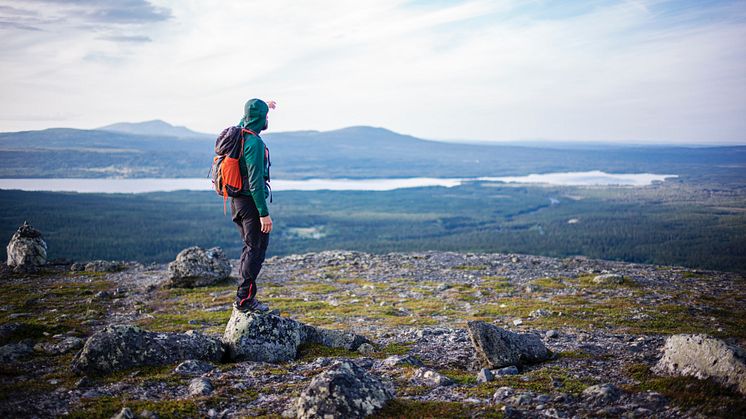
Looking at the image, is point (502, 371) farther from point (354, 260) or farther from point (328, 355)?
point (354, 260)

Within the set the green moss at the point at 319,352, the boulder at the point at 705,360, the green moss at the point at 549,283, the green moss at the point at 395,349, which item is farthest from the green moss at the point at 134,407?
the green moss at the point at 549,283

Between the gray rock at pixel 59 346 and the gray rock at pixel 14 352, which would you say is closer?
the gray rock at pixel 14 352

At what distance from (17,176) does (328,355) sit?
225 metres

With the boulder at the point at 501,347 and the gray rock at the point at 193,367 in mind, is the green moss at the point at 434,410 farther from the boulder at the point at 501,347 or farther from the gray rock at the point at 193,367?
the gray rock at the point at 193,367

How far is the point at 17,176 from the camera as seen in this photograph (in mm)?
→ 181125

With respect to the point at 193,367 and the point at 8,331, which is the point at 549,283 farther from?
the point at 8,331

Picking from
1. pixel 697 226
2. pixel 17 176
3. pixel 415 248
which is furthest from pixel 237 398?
pixel 17 176

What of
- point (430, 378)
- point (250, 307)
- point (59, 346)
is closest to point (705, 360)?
point (430, 378)

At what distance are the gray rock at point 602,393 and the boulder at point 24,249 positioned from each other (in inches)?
1179

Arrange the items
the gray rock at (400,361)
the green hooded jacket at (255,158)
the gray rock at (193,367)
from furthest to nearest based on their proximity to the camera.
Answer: the green hooded jacket at (255,158) → the gray rock at (400,361) → the gray rock at (193,367)

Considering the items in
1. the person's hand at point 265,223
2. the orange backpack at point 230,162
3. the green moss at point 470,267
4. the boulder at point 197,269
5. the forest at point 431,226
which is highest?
the orange backpack at point 230,162

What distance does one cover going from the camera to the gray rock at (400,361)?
32.5 ft

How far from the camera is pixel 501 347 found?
32.2 feet

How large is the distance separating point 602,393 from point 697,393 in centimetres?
151
